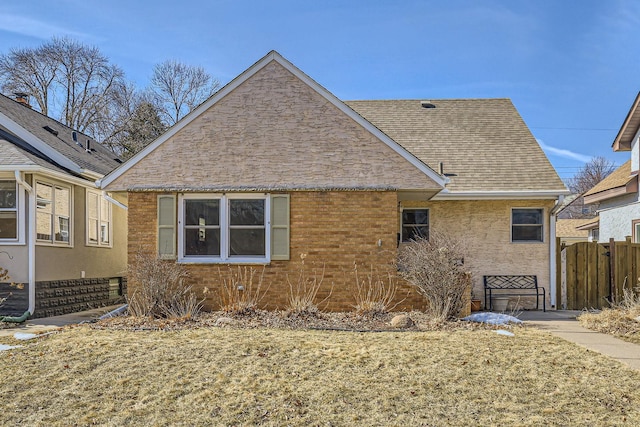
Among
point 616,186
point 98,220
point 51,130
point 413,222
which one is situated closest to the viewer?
point 413,222

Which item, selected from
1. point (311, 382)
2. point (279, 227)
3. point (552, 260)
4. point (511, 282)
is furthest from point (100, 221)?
point (552, 260)

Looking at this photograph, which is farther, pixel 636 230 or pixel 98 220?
pixel 636 230

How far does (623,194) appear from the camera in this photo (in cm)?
1552

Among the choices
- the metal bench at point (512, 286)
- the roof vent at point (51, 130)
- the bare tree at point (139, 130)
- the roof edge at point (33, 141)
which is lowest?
the metal bench at point (512, 286)

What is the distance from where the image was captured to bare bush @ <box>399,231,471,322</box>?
9.88 metres

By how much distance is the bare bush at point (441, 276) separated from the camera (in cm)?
988

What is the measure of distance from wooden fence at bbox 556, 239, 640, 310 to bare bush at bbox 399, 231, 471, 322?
3925 mm

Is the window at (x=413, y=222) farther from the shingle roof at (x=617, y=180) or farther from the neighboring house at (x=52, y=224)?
the neighboring house at (x=52, y=224)

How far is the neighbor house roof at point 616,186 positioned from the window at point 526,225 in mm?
3843

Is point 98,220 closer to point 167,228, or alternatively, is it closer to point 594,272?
point 167,228

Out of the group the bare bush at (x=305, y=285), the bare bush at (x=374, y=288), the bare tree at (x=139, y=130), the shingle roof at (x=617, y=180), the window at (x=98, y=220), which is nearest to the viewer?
the bare bush at (x=374, y=288)

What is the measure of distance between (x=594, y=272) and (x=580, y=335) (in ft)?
14.2

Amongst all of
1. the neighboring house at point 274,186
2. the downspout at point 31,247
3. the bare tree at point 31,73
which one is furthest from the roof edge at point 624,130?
the bare tree at point 31,73

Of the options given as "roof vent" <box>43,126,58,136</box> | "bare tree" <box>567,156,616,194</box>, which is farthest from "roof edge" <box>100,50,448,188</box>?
"bare tree" <box>567,156,616,194</box>
